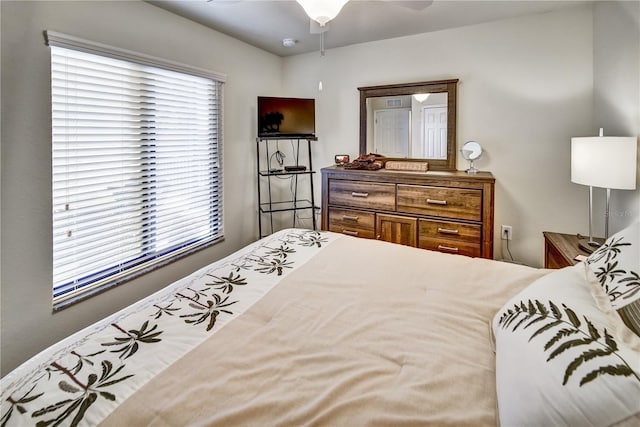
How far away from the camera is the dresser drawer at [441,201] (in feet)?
8.81

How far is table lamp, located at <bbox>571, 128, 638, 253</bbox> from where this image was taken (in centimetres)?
177

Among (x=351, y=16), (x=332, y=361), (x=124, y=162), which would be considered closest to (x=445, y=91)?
(x=351, y=16)

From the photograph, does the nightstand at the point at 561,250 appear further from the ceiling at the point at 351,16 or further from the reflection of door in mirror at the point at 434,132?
the ceiling at the point at 351,16

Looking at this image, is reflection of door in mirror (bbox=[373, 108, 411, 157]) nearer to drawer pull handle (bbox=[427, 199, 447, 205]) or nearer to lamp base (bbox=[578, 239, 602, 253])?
drawer pull handle (bbox=[427, 199, 447, 205])

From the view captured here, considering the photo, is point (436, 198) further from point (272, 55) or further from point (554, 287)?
point (272, 55)

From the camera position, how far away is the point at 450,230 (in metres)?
2.80

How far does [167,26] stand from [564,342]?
3151 mm

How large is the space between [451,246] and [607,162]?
4.04 feet

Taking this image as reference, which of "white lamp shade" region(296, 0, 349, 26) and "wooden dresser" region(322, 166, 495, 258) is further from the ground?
"white lamp shade" region(296, 0, 349, 26)

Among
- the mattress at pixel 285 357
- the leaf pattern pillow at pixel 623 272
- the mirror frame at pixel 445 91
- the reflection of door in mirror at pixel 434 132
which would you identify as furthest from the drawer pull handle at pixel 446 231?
the leaf pattern pillow at pixel 623 272

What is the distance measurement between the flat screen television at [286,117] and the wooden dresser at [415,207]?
645 millimetres

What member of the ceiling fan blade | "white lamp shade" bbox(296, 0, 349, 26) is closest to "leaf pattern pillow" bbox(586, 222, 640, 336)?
"white lamp shade" bbox(296, 0, 349, 26)

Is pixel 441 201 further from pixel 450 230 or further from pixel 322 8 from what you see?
pixel 322 8

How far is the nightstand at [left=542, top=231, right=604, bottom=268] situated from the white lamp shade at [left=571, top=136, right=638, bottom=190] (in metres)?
0.43
